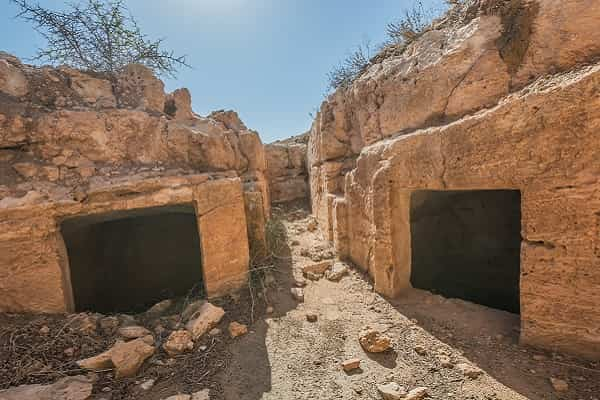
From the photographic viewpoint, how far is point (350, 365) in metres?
1.99

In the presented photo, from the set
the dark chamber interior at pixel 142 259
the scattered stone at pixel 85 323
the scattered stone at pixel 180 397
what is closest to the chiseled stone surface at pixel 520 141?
the scattered stone at pixel 180 397

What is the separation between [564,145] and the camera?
1700 millimetres

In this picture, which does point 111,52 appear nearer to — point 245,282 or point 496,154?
point 245,282

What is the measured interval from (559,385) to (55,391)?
3383mm

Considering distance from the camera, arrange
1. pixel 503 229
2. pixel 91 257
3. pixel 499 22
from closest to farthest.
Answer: pixel 499 22 < pixel 91 257 < pixel 503 229

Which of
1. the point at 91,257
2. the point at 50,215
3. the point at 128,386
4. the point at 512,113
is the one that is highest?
the point at 512,113

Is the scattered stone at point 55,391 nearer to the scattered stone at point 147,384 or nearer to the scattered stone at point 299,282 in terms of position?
the scattered stone at point 147,384

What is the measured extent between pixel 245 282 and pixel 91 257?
274cm

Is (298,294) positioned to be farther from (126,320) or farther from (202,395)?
(126,320)

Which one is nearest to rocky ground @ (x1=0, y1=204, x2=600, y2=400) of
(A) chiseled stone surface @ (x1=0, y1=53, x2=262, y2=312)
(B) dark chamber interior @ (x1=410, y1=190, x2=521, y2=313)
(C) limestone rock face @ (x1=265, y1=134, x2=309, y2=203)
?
(A) chiseled stone surface @ (x1=0, y1=53, x2=262, y2=312)

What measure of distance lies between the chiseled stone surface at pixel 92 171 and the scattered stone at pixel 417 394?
2.05 metres

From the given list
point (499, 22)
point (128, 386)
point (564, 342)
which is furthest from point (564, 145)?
point (128, 386)

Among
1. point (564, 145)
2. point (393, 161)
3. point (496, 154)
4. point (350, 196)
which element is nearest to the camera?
point (564, 145)

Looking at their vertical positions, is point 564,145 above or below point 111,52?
below
